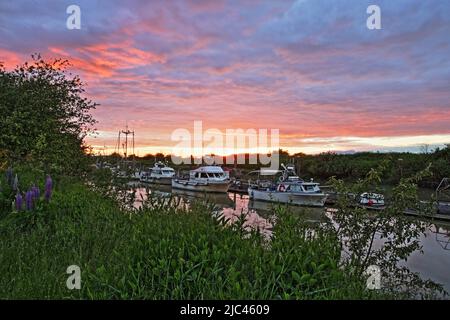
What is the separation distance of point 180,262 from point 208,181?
44.4 metres

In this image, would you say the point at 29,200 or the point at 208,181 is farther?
the point at 208,181

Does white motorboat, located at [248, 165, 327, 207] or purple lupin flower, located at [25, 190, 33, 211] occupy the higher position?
purple lupin flower, located at [25, 190, 33, 211]

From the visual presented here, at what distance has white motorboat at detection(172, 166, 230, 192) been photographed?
4744 cm

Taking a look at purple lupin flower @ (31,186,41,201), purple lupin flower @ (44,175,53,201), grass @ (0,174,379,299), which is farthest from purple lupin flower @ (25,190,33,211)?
grass @ (0,174,379,299)

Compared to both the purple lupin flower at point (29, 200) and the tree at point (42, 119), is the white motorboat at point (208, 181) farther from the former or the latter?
the purple lupin flower at point (29, 200)

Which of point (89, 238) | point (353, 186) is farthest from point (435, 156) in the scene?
point (89, 238)

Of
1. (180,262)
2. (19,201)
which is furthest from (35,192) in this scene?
(180,262)

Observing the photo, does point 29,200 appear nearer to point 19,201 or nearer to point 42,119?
point 19,201

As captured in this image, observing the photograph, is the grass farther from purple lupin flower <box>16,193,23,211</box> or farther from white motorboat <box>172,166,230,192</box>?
white motorboat <box>172,166,230,192</box>

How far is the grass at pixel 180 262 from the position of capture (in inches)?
142

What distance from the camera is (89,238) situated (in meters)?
5.92

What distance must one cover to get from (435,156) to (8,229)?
2400 inches

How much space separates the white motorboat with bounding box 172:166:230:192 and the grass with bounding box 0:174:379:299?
4053 cm

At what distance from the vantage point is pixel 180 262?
3859mm
